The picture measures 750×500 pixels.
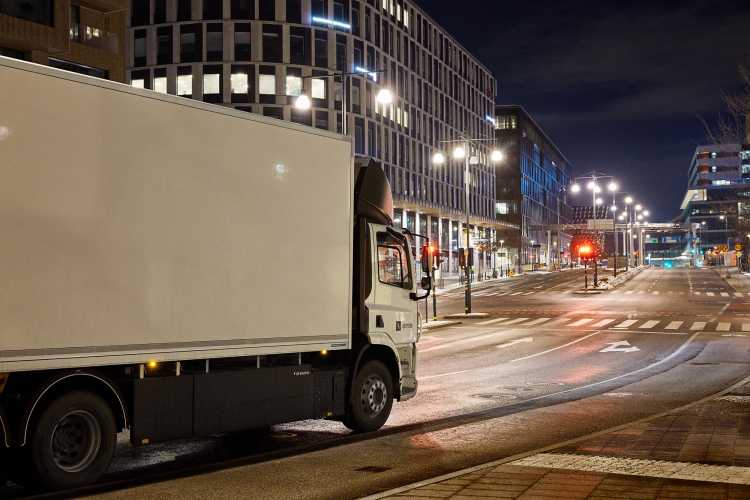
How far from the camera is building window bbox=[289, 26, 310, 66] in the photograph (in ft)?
250

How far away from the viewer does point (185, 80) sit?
75500mm

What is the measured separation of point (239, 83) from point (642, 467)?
70178 mm

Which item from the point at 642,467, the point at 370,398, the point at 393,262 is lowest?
the point at 642,467

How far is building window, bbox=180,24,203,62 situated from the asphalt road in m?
47.3

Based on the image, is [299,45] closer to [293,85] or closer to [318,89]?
[293,85]

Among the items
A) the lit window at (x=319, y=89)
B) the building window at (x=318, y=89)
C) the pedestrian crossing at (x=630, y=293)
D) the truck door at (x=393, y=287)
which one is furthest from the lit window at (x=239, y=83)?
the truck door at (x=393, y=287)

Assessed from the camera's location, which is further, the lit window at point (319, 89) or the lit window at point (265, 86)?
the lit window at point (319, 89)

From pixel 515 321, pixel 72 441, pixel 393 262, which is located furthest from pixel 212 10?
pixel 72 441

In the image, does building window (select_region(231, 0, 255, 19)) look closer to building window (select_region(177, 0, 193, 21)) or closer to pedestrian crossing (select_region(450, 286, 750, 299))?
building window (select_region(177, 0, 193, 21))

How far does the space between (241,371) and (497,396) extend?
23.6ft

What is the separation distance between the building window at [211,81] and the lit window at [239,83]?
1195 mm

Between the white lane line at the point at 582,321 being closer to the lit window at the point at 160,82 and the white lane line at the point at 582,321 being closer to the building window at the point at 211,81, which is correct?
the building window at the point at 211,81

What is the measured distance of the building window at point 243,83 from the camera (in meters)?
75.0

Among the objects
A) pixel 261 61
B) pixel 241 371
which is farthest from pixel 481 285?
pixel 241 371
